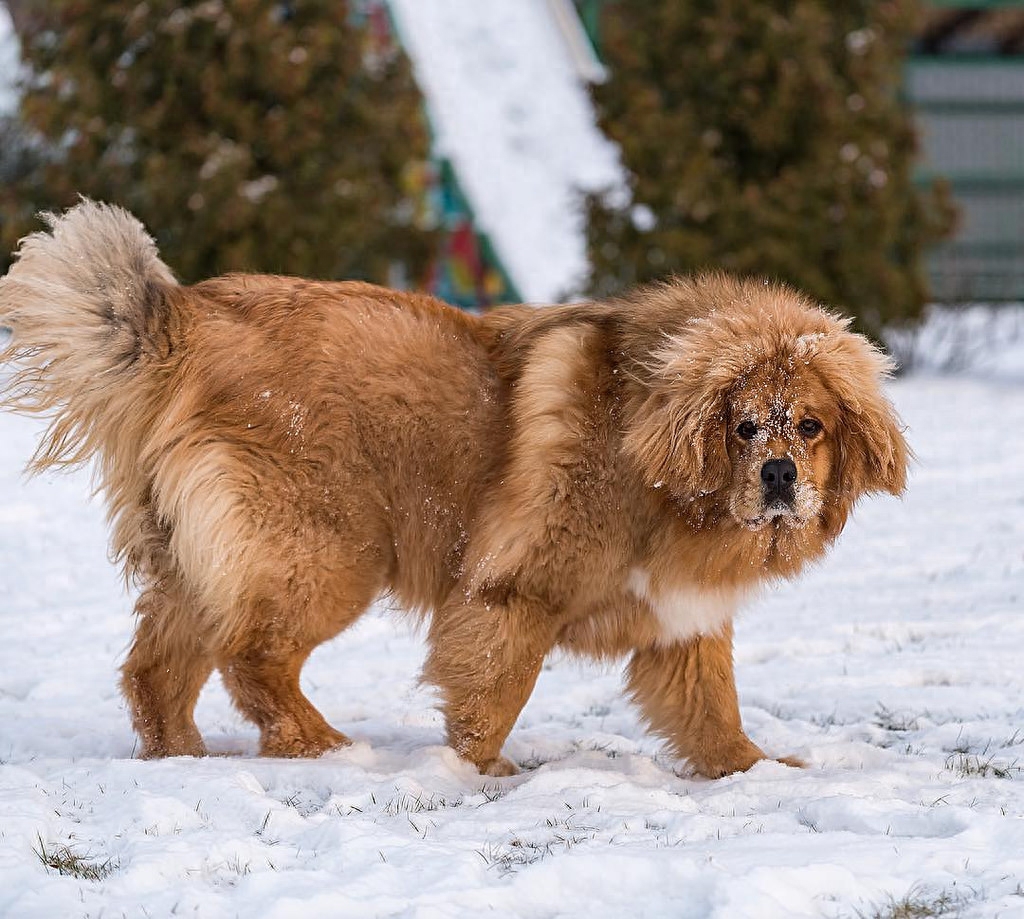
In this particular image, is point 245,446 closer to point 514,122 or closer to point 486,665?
point 486,665

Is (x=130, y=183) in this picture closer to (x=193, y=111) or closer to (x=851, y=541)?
(x=193, y=111)

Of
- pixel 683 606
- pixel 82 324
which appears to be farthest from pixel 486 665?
pixel 82 324

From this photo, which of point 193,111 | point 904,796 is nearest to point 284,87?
point 193,111

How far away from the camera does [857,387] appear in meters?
4.51

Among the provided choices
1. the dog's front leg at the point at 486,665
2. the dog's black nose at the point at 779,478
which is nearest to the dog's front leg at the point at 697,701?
the dog's front leg at the point at 486,665

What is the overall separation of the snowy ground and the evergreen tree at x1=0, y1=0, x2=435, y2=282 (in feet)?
20.1

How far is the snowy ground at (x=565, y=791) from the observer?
315 centimetres

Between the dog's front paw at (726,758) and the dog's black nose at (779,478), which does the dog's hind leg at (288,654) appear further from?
the dog's black nose at (779,478)

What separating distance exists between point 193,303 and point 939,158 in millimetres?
18367

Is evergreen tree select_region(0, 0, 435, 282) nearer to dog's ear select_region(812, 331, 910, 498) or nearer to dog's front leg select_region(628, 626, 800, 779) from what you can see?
dog's front leg select_region(628, 626, 800, 779)

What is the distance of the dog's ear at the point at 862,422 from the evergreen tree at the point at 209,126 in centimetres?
891

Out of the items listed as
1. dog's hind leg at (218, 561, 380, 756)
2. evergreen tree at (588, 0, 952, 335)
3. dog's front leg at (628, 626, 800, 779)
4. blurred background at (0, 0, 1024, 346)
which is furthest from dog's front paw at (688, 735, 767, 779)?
evergreen tree at (588, 0, 952, 335)

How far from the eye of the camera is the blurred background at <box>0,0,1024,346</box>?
13.1 meters

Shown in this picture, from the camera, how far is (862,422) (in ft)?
14.8
